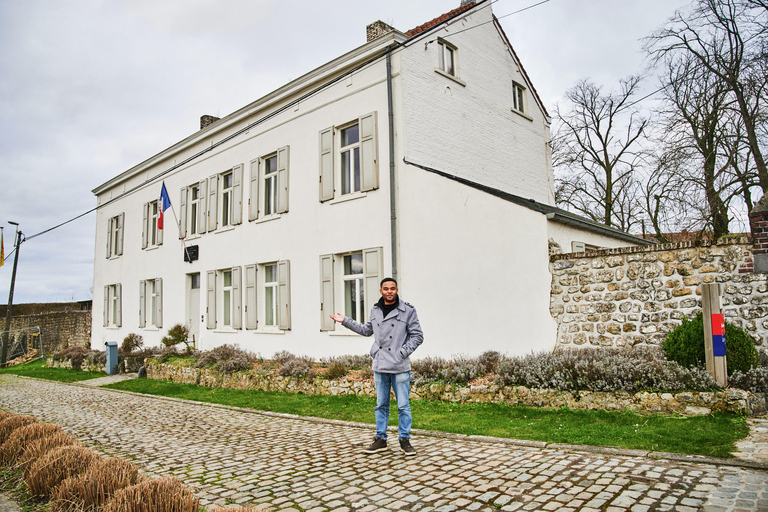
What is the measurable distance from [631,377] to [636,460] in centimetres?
232

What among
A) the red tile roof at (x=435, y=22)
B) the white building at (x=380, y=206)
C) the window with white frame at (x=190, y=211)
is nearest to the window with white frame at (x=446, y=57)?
the white building at (x=380, y=206)

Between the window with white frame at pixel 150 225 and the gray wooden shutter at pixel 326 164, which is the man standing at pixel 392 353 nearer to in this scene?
the gray wooden shutter at pixel 326 164

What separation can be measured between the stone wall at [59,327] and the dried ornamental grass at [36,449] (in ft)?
94.6

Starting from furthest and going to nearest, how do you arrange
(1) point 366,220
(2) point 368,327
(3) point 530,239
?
(1) point 366,220, (3) point 530,239, (2) point 368,327

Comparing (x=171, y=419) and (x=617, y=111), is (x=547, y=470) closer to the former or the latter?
(x=171, y=419)

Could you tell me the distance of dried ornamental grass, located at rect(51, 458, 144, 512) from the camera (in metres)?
4.13

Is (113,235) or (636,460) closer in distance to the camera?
(636,460)

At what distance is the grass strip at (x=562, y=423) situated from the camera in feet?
18.8

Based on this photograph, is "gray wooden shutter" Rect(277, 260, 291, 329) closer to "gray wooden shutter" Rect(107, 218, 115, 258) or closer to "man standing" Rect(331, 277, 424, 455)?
"man standing" Rect(331, 277, 424, 455)

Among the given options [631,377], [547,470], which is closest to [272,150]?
[631,377]

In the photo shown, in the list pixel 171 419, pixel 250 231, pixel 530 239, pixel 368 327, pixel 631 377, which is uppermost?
pixel 250 231

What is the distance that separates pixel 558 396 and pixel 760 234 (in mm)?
4061

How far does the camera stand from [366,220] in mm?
Answer: 12500

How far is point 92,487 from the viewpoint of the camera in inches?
165
